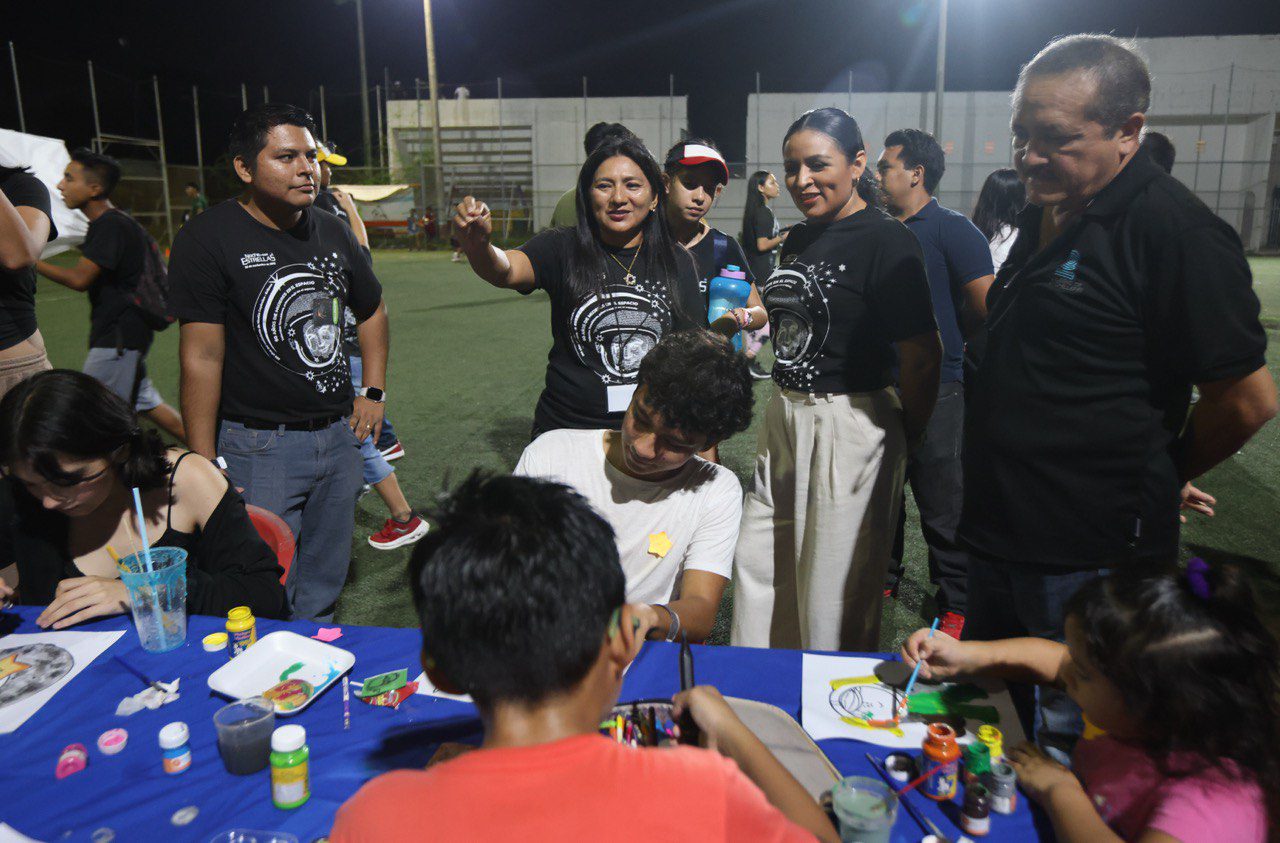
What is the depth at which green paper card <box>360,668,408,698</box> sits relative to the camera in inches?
60.5

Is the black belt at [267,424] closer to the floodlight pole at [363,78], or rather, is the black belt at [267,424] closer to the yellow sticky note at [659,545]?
the yellow sticky note at [659,545]

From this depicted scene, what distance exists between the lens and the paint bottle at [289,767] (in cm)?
126

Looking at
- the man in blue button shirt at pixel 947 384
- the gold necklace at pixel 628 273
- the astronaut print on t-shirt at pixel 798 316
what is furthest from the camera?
the man in blue button shirt at pixel 947 384

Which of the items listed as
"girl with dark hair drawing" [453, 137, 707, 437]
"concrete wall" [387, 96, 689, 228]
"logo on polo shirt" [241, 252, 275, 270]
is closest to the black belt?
"logo on polo shirt" [241, 252, 275, 270]

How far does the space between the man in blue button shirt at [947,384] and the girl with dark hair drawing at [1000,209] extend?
0.83 m

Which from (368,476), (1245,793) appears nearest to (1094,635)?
(1245,793)

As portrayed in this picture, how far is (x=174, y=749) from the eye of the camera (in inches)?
52.9

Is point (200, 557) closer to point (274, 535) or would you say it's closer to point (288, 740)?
point (274, 535)

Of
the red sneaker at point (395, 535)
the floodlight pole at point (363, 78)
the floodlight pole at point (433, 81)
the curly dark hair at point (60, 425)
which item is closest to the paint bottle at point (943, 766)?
the curly dark hair at point (60, 425)

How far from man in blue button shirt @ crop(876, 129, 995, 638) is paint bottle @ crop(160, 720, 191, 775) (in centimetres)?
256

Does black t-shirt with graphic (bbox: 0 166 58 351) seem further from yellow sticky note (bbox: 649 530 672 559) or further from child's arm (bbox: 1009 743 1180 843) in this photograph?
child's arm (bbox: 1009 743 1180 843)

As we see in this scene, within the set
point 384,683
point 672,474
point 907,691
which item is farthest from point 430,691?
point 907,691

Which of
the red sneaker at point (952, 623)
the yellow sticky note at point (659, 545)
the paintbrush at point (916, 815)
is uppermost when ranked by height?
the yellow sticky note at point (659, 545)

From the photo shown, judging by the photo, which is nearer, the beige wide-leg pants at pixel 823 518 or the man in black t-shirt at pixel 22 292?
the beige wide-leg pants at pixel 823 518
